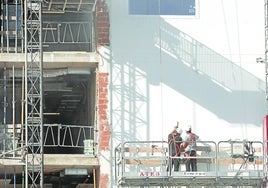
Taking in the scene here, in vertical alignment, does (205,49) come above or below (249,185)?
above

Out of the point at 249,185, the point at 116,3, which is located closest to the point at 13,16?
the point at 116,3

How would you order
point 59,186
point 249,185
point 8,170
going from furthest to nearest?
point 59,186 < point 8,170 < point 249,185

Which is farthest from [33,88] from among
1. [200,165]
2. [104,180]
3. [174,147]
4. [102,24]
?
[200,165]

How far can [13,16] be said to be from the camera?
33000mm

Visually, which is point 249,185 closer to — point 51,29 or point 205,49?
point 205,49

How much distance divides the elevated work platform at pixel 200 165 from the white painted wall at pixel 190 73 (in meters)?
0.52

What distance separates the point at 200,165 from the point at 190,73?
3186mm

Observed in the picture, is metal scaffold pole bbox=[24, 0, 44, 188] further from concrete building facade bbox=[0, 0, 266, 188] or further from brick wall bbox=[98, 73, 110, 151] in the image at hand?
brick wall bbox=[98, 73, 110, 151]

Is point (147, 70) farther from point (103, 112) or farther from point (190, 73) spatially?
point (103, 112)

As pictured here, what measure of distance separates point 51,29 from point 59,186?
22.1 ft

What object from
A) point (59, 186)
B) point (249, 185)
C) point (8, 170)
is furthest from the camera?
point (59, 186)

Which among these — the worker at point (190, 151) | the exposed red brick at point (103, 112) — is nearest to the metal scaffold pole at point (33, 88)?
the exposed red brick at point (103, 112)

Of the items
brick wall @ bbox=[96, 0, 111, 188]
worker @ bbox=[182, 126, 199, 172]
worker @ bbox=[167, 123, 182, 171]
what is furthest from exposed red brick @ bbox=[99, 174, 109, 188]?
→ worker @ bbox=[182, 126, 199, 172]

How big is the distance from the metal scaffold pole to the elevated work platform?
268 centimetres
